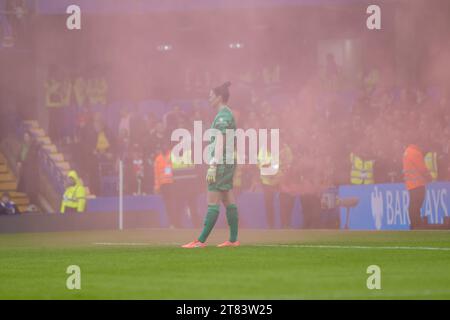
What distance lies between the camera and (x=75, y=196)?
2470 cm

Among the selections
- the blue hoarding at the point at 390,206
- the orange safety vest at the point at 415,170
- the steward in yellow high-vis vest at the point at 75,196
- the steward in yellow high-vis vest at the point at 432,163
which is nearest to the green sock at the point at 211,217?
the orange safety vest at the point at 415,170

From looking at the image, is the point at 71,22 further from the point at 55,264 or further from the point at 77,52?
the point at 55,264

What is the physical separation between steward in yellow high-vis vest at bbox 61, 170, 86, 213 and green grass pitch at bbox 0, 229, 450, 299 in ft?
24.1

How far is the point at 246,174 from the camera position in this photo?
23.9 meters

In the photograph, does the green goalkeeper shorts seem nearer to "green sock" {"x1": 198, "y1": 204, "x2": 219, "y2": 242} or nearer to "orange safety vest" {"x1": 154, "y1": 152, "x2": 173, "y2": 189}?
"green sock" {"x1": 198, "y1": 204, "x2": 219, "y2": 242}

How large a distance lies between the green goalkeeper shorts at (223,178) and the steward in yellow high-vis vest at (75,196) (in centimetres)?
1066

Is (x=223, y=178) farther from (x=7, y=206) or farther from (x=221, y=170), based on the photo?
(x=7, y=206)

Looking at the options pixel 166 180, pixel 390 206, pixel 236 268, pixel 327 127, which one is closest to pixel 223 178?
pixel 236 268

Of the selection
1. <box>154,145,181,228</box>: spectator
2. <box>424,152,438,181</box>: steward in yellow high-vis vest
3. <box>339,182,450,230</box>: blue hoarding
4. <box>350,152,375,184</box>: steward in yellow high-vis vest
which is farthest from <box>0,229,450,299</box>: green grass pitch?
<box>154,145,181,228</box>: spectator

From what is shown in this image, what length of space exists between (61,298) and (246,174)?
14711 mm

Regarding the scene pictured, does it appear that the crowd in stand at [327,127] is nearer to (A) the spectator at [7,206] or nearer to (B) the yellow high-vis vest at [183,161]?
(B) the yellow high-vis vest at [183,161]

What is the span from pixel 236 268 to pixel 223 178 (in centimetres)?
285

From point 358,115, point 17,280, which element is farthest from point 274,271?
point 358,115

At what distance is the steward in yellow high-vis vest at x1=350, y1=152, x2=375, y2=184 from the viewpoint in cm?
2261
